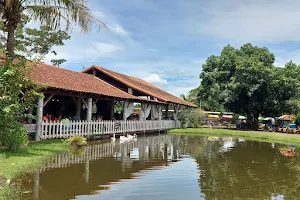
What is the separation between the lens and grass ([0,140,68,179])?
7.58 meters

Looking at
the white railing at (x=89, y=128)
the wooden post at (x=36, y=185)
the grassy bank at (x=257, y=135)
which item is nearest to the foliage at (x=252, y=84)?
the grassy bank at (x=257, y=135)

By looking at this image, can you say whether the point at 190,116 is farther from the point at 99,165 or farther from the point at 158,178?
the point at 158,178

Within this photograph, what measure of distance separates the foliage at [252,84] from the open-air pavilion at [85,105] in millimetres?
6311

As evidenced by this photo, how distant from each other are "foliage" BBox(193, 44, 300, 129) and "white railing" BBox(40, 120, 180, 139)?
12.1 metres

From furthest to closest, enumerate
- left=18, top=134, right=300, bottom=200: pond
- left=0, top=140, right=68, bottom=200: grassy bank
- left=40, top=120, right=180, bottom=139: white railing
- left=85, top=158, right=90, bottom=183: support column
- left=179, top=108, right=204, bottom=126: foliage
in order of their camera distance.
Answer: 1. left=179, top=108, right=204, bottom=126: foliage
2. left=40, top=120, right=180, bottom=139: white railing
3. left=85, top=158, right=90, bottom=183: support column
4. left=18, top=134, right=300, bottom=200: pond
5. left=0, top=140, right=68, bottom=200: grassy bank

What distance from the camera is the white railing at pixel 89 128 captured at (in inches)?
568

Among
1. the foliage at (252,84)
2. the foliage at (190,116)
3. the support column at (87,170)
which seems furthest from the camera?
the foliage at (190,116)

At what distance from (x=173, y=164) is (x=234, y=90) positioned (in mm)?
22749

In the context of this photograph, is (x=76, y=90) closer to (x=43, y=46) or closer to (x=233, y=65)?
(x=43, y=46)

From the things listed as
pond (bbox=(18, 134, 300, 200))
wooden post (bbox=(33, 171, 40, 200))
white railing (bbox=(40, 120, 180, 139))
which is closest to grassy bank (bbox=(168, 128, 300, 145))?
white railing (bbox=(40, 120, 180, 139))

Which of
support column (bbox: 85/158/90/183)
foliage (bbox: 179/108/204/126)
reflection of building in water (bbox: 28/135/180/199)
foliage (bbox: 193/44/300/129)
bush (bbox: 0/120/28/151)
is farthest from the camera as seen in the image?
foliage (bbox: 179/108/204/126)

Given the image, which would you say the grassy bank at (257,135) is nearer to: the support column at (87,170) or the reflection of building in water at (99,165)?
the reflection of building in water at (99,165)

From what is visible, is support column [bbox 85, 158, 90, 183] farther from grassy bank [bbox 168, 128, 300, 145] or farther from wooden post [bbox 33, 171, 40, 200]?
grassy bank [bbox 168, 128, 300, 145]

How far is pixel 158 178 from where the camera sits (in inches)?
320
